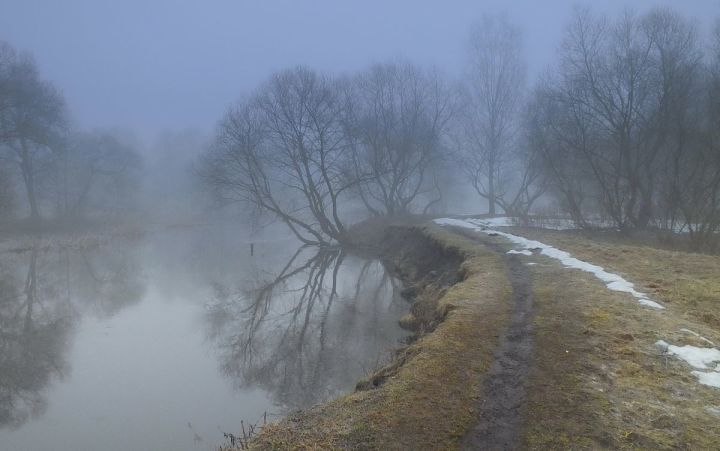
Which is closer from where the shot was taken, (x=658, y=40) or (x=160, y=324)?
(x=160, y=324)

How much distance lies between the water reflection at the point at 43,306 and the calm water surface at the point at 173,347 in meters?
0.04

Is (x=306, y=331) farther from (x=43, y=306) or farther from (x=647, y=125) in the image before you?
(x=647, y=125)

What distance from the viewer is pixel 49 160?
141ft

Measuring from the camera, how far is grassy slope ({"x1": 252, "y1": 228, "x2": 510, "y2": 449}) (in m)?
4.99

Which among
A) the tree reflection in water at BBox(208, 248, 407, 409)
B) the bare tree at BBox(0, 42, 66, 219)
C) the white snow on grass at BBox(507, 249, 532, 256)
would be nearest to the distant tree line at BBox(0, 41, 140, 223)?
the bare tree at BBox(0, 42, 66, 219)

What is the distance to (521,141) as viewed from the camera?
41406 millimetres

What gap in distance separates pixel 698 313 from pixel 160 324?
13.4 metres

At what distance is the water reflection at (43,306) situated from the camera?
369 inches


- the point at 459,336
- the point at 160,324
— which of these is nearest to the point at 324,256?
the point at 160,324

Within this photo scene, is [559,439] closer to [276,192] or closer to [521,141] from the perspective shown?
[521,141]

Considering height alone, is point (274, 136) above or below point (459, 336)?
above

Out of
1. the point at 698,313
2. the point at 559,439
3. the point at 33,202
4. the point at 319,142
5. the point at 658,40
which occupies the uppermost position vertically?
the point at 658,40

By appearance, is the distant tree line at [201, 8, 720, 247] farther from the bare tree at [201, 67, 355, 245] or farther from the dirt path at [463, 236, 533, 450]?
the dirt path at [463, 236, 533, 450]

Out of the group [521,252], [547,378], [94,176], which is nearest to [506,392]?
[547,378]
